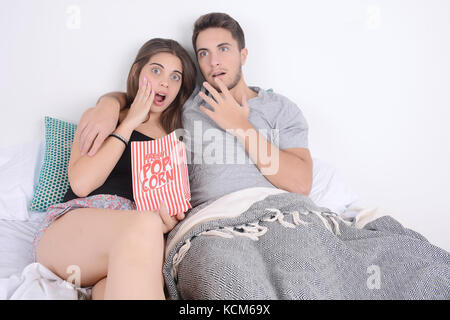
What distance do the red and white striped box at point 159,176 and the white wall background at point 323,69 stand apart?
59 centimetres

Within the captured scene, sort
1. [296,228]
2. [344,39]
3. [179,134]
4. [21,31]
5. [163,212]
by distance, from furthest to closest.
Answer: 1. [344,39]
2. [21,31]
3. [179,134]
4. [163,212]
5. [296,228]

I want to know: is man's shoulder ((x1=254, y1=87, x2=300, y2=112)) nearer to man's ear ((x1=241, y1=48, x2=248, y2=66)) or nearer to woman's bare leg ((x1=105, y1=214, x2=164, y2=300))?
man's ear ((x1=241, y1=48, x2=248, y2=66))

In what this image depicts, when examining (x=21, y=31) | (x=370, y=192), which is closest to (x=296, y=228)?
(x=370, y=192)

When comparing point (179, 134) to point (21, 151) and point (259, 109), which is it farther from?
point (21, 151)

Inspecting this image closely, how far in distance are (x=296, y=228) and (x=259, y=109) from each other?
0.60 meters

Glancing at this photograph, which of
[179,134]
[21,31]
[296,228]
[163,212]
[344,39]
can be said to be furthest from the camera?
[344,39]

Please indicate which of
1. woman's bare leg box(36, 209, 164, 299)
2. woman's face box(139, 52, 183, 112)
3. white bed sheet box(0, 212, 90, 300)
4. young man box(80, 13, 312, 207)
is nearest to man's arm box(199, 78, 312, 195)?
young man box(80, 13, 312, 207)

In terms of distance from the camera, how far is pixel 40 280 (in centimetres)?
90

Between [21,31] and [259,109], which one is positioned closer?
[259,109]

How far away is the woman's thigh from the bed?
1.5 inches

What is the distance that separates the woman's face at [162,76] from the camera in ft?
4.47

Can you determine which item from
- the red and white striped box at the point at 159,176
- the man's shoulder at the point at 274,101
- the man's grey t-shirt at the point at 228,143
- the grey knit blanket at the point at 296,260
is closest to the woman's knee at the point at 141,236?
the grey knit blanket at the point at 296,260

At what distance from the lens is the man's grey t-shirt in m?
1.30

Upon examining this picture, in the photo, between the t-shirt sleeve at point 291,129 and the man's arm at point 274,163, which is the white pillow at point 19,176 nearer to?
the man's arm at point 274,163
